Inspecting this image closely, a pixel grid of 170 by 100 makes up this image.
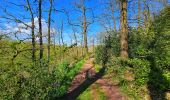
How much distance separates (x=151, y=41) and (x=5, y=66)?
12910mm

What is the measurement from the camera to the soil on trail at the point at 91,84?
19.7m

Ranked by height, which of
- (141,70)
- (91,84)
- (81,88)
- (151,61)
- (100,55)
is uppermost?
(100,55)

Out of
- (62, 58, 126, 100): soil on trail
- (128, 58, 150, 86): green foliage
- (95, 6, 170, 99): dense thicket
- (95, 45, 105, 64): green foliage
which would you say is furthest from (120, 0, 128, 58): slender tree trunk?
(95, 45, 105, 64): green foliage

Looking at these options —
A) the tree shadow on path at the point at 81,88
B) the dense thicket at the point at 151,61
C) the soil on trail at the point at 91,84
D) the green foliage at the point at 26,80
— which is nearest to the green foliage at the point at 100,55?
the soil on trail at the point at 91,84

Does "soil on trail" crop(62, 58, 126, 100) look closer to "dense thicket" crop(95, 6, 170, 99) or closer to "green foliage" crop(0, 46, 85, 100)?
"dense thicket" crop(95, 6, 170, 99)

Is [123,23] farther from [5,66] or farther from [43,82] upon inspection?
[5,66]

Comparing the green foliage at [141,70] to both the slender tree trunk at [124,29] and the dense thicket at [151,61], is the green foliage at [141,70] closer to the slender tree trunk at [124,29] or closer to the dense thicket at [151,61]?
the dense thicket at [151,61]

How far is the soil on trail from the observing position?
775 inches

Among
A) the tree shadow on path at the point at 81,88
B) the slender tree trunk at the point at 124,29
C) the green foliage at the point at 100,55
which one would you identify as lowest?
the tree shadow on path at the point at 81,88

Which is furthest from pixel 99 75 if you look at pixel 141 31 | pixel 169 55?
pixel 169 55

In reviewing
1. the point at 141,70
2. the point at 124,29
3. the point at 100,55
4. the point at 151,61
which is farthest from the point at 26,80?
the point at 100,55

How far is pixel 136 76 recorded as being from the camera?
816 inches

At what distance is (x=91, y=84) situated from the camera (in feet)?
76.2

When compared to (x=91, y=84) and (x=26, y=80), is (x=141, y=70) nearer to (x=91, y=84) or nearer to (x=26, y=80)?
(x=91, y=84)
